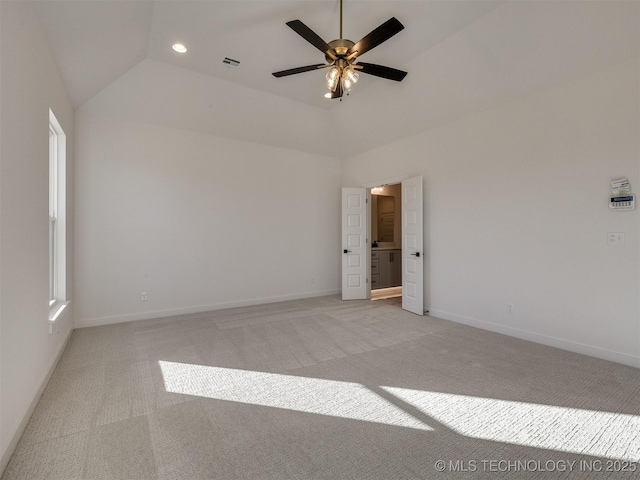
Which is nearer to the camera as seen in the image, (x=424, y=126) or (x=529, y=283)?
(x=529, y=283)

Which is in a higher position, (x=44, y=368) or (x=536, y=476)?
(x=44, y=368)

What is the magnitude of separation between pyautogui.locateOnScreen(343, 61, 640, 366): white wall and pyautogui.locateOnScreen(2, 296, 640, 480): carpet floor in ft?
1.44

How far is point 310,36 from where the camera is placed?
2488mm

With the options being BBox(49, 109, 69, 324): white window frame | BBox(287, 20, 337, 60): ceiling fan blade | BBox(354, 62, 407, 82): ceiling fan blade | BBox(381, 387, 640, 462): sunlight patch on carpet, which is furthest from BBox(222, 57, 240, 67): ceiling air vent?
BBox(381, 387, 640, 462): sunlight patch on carpet

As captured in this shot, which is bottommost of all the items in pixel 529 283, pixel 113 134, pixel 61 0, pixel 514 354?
pixel 514 354

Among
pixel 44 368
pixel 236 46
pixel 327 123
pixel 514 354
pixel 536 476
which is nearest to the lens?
pixel 536 476

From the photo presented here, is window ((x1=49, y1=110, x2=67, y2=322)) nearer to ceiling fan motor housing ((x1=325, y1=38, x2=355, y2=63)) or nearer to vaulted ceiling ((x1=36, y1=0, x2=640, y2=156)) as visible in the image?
vaulted ceiling ((x1=36, y1=0, x2=640, y2=156))

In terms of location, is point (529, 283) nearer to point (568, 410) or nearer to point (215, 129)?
point (568, 410)

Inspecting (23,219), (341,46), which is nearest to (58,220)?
(23,219)

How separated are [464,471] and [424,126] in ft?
14.8

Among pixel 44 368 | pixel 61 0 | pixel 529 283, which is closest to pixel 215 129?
pixel 61 0

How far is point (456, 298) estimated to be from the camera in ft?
14.4

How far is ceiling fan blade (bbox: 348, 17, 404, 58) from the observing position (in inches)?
Result: 89.1

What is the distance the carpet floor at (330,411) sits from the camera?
1624 millimetres
